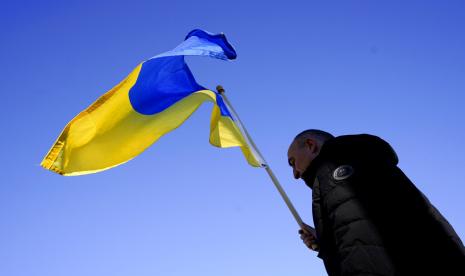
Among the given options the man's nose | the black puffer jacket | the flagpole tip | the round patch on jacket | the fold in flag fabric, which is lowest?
the black puffer jacket

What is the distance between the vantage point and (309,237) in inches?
222

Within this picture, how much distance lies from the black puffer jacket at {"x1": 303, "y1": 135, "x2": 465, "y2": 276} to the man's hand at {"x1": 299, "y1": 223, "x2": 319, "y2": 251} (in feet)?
5.61

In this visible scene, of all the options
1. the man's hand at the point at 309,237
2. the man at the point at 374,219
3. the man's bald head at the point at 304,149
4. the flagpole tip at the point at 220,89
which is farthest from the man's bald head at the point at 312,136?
the flagpole tip at the point at 220,89

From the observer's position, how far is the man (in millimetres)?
3430

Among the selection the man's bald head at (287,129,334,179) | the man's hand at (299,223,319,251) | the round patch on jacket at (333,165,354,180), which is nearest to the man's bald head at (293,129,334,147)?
the man's bald head at (287,129,334,179)

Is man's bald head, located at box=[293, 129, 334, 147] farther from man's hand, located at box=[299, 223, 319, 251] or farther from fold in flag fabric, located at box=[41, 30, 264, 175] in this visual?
fold in flag fabric, located at box=[41, 30, 264, 175]

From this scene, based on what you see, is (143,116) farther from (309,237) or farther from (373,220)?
(373,220)

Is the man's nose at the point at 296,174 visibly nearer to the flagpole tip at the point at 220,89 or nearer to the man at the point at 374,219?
the man at the point at 374,219

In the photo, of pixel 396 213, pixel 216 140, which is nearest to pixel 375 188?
pixel 396 213

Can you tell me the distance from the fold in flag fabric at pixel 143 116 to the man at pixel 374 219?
2.71m

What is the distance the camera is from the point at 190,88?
7.71m

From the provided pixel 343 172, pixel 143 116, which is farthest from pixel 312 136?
pixel 143 116

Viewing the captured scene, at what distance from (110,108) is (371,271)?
16.4 feet

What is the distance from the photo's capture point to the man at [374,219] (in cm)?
343
